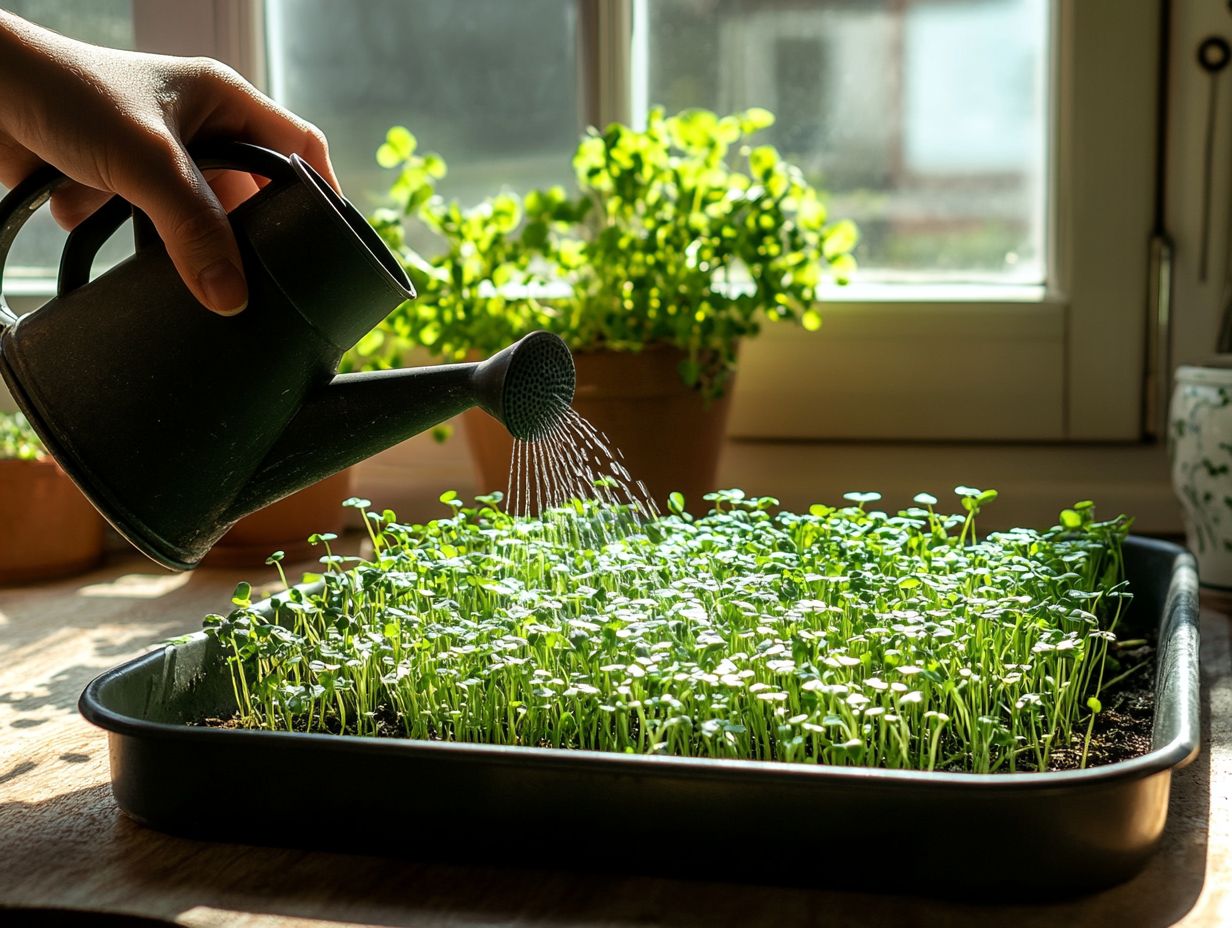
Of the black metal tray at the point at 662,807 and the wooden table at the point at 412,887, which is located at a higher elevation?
the black metal tray at the point at 662,807

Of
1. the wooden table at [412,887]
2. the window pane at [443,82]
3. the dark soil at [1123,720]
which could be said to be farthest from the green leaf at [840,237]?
the wooden table at [412,887]

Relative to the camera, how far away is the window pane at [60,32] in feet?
6.14

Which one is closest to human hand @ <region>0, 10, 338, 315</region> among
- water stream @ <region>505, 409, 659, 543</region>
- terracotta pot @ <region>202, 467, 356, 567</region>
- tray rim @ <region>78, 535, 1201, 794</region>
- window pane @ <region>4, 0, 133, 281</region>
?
tray rim @ <region>78, 535, 1201, 794</region>

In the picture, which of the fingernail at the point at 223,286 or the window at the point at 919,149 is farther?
the window at the point at 919,149

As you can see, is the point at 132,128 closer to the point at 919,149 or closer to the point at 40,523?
the point at 40,523

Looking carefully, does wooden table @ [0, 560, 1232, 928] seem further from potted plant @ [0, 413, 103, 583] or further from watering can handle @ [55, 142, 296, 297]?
potted plant @ [0, 413, 103, 583]

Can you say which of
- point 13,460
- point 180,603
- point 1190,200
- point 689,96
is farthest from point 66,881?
point 1190,200

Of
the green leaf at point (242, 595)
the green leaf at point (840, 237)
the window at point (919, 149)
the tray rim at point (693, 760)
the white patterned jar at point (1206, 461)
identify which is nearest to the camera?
the tray rim at point (693, 760)

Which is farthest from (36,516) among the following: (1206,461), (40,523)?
(1206,461)

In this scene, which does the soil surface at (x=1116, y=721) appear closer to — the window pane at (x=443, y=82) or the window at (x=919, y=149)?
the window at (x=919, y=149)

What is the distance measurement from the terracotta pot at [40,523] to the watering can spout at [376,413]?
0.80 m

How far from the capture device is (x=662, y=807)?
0.73m

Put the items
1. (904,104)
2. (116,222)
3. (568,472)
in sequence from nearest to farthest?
(116,222)
(568,472)
(904,104)

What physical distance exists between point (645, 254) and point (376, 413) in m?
0.71
